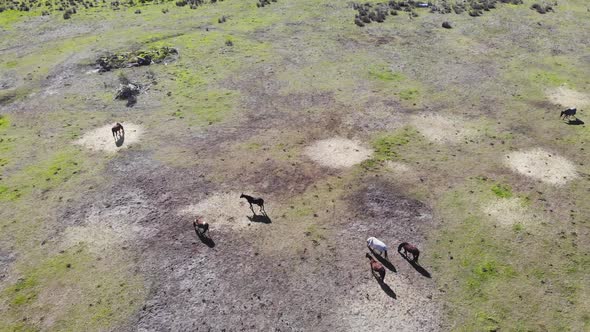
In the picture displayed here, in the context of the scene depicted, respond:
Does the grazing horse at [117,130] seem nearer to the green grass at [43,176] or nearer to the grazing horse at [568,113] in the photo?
the green grass at [43,176]

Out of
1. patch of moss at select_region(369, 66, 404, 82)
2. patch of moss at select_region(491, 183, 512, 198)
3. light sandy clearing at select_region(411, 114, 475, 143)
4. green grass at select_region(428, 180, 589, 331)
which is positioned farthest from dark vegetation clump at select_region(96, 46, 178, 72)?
patch of moss at select_region(491, 183, 512, 198)

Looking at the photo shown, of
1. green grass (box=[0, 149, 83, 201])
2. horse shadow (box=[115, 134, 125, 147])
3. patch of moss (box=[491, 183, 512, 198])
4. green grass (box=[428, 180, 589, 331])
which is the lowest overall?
green grass (box=[428, 180, 589, 331])

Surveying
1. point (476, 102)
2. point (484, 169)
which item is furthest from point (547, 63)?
point (484, 169)

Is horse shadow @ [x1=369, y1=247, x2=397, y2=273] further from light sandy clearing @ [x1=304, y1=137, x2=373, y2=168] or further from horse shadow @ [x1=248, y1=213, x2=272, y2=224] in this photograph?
light sandy clearing @ [x1=304, y1=137, x2=373, y2=168]

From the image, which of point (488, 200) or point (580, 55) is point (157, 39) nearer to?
point (488, 200)

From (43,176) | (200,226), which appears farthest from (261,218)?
(43,176)

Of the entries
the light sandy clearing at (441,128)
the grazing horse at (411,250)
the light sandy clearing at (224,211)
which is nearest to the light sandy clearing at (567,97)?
the light sandy clearing at (441,128)
